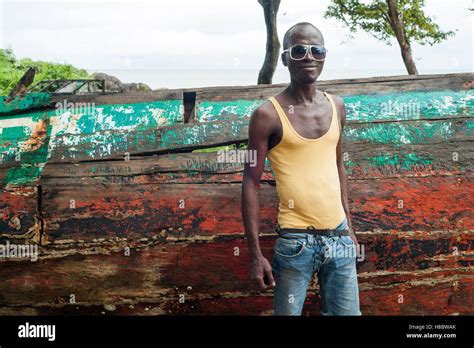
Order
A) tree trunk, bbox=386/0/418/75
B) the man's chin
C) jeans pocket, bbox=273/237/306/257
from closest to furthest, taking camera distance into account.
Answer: jeans pocket, bbox=273/237/306/257 → the man's chin → tree trunk, bbox=386/0/418/75

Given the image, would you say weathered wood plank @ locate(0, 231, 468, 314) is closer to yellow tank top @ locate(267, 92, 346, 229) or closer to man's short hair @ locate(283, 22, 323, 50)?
yellow tank top @ locate(267, 92, 346, 229)

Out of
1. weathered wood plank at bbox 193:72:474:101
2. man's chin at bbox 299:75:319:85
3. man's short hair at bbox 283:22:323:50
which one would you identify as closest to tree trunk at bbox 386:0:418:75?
weathered wood plank at bbox 193:72:474:101

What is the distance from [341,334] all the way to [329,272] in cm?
63

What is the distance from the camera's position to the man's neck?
261 cm

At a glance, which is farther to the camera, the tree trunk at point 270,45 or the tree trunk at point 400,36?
the tree trunk at point 270,45

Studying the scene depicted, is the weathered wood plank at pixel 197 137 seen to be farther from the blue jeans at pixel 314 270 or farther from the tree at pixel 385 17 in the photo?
the tree at pixel 385 17

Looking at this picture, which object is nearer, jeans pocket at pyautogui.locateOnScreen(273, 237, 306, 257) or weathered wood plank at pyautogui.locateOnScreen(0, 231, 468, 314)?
jeans pocket at pyautogui.locateOnScreen(273, 237, 306, 257)

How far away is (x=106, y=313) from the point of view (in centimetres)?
361

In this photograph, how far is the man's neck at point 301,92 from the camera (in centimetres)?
261

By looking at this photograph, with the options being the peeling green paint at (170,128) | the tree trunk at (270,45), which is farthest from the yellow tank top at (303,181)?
the tree trunk at (270,45)

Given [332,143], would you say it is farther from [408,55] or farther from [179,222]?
[408,55]

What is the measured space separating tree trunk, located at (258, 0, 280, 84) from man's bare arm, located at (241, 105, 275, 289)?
7924mm

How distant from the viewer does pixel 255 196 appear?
2547mm

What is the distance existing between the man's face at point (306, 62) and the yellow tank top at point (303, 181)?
0.18 metres
